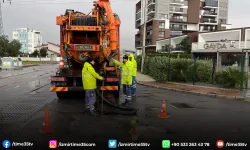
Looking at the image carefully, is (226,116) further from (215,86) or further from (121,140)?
(215,86)

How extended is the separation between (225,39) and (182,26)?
37098 millimetres

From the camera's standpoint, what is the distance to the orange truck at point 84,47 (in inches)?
362

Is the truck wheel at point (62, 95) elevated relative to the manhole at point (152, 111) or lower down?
elevated

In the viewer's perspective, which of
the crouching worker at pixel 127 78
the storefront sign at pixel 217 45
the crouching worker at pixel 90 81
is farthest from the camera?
the storefront sign at pixel 217 45

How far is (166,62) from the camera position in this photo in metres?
16.2

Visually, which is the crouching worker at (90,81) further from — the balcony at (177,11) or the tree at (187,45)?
the balcony at (177,11)

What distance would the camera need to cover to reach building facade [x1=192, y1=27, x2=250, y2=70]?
3806 cm

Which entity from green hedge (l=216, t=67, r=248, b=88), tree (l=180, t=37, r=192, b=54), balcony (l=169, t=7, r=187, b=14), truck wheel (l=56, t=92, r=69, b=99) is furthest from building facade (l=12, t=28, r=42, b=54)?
green hedge (l=216, t=67, r=248, b=88)

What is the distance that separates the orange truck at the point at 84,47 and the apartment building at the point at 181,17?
65.4 meters

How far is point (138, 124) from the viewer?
6281 mm

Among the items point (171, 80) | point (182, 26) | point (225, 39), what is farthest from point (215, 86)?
point (182, 26)

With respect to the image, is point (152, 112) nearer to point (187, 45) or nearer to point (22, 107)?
point (22, 107)

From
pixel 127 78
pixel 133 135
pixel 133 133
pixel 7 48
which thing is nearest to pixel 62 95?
pixel 127 78

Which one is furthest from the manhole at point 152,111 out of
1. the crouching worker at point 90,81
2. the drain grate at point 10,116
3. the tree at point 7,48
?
the tree at point 7,48
